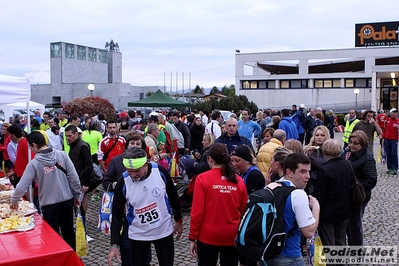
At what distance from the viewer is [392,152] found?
12.4m

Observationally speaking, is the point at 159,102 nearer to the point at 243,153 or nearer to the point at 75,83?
the point at 243,153

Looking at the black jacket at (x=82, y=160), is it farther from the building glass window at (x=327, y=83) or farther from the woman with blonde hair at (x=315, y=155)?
the building glass window at (x=327, y=83)

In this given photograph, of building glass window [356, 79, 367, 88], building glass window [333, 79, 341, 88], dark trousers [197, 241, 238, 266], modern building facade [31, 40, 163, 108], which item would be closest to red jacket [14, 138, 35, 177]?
dark trousers [197, 241, 238, 266]

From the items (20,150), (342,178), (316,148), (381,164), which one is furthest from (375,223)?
(381,164)

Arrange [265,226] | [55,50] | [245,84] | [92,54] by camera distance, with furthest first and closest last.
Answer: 1. [92,54]
2. [55,50]
3. [245,84]
4. [265,226]

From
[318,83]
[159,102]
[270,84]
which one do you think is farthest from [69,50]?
[159,102]

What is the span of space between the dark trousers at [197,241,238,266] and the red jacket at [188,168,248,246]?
0.21 ft

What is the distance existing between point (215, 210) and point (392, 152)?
33.6ft

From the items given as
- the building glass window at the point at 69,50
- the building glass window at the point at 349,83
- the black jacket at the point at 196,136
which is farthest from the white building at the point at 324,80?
the black jacket at the point at 196,136

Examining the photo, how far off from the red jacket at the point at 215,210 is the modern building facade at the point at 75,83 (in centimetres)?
4966

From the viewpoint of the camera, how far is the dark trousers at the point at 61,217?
17.2ft

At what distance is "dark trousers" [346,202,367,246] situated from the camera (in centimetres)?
552

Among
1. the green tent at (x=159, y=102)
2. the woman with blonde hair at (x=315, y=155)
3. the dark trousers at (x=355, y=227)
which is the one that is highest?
the green tent at (x=159, y=102)

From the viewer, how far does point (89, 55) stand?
59.3 metres
